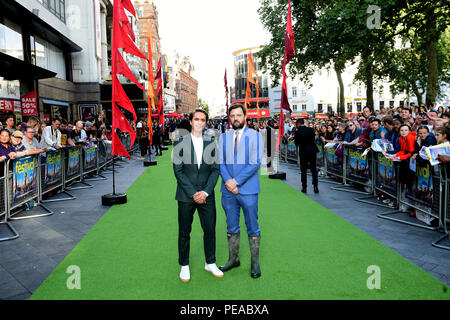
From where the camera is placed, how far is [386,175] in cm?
793

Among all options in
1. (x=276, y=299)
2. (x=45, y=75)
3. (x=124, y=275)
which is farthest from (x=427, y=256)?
(x=45, y=75)

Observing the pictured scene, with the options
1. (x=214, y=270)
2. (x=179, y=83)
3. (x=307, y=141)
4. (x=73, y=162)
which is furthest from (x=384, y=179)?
(x=179, y=83)

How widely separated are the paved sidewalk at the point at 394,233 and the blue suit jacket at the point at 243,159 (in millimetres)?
2544

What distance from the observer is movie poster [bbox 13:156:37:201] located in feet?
22.9

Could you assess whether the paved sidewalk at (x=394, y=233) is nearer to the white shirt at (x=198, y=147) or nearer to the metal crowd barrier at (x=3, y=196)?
the white shirt at (x=198, y=147)

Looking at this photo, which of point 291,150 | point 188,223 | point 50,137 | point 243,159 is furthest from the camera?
point 291,150

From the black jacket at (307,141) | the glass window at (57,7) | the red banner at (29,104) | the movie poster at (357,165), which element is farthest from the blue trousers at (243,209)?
the glass window at (57,7)

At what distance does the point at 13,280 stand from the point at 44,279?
0.36 metres

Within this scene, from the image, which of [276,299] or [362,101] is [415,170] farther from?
[362,101]

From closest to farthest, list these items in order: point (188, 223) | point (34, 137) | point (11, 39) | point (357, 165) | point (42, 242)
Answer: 1. point (188, 223)
2. point (42, 242)
3. point (34, 137)
4. point (357, 165)
5. point (11, 39)

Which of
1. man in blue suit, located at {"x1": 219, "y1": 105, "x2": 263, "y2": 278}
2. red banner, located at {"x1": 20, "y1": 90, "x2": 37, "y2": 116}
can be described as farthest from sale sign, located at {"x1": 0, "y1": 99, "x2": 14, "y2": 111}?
man in blue suit, located at {"x1": 219, "y1": 105, "x2": 263, "y2": 278}

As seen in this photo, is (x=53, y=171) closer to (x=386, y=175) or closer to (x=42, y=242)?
(x=42, y=242)

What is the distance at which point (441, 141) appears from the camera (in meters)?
6.07

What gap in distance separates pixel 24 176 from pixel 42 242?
2309 millimetres
